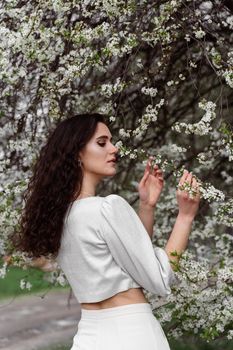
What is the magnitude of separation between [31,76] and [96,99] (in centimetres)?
86

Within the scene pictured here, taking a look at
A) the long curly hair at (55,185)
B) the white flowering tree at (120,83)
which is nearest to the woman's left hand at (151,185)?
the long curly hair at (55,185)

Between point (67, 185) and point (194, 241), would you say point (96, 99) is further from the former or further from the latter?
point (67, 185)

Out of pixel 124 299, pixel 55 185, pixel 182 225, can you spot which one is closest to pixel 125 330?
pixel 124 299

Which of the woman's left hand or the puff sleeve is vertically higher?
the woman's left hand

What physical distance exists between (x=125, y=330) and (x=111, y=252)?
232 millimetres

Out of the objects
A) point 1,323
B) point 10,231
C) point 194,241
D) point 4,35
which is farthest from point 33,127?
point 1,323

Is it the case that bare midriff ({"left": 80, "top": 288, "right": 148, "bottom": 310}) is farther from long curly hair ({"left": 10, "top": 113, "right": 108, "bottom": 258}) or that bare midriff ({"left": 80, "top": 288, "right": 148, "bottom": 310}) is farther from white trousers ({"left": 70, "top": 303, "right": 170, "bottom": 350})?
long curly hair ({"left": 10, "top": 113, "right": 108, "bottom": 258})

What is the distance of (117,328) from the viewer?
8.65 ft

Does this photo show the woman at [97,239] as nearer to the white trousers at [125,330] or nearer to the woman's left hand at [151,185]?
the white trousers at [125,330]

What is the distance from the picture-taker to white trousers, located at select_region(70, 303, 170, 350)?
2623 millimetres

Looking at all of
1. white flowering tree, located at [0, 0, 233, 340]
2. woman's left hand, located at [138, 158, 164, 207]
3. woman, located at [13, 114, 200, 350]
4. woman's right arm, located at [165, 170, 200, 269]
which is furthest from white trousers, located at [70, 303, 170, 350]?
white flowering tree, located at [0, 0, 233, 340]

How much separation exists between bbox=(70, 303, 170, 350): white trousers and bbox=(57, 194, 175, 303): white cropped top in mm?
60

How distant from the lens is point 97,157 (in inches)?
110

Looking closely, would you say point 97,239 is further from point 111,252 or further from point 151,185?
point 151,185
